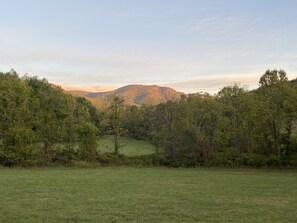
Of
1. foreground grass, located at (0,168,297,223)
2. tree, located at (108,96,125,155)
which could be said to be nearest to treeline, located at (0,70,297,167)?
tree, located at (108,96,125,155)

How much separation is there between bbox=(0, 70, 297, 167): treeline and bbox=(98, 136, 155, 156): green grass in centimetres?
Result: 147

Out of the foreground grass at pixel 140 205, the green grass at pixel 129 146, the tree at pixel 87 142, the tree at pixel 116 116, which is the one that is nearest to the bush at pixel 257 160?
the green grass at pixel 129 146

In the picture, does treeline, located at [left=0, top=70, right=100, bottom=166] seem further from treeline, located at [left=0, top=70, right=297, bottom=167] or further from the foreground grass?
the foreground grass

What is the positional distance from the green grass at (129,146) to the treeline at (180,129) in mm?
1467

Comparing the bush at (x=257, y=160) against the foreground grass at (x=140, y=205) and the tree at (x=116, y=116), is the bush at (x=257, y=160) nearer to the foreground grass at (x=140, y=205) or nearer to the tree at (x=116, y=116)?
the tree at (x=116, y=116)

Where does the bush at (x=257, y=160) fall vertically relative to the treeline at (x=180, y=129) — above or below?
below

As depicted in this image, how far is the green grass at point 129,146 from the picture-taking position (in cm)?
5215

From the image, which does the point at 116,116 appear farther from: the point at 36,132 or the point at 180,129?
the point at 36,132

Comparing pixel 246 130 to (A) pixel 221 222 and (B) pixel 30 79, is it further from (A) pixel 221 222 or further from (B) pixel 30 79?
(B) pixel 30 79

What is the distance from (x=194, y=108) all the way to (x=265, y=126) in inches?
394

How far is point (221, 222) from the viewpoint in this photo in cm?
1305

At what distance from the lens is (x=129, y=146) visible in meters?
64.9

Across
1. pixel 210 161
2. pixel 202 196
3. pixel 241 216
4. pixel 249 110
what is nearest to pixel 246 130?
pixel 249 110

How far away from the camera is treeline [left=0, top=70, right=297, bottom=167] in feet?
144
